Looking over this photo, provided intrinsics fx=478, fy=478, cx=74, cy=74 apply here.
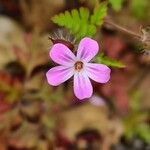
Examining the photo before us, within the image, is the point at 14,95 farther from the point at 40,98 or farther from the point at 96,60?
the point at 96,60

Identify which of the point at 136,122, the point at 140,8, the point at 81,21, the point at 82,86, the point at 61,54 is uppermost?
the point at 140,8

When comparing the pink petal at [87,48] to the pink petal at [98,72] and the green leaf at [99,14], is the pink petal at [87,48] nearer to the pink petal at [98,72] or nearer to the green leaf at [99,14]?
the pink petal at [98,72]

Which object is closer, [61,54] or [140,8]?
[61,54]

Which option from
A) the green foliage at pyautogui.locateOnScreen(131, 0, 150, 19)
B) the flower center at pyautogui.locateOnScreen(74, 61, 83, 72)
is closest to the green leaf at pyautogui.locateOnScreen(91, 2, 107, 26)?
the flower center at pyautogui.locateOnScreen(74, 61, 83, 72)

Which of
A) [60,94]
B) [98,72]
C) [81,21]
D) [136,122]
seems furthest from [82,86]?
[136,122]

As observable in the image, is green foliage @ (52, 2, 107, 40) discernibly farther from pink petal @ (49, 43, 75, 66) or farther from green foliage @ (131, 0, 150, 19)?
green foliage @ (131, 0, 150, 19)

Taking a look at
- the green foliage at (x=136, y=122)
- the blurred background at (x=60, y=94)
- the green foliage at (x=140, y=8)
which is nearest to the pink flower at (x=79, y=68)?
the blurred background at (x=60, y=94)

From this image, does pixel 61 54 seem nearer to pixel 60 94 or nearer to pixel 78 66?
pixel 78 66
